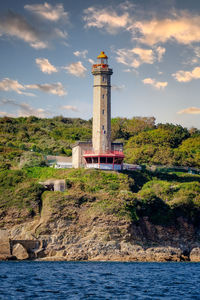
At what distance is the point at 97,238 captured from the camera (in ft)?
Answer: 176

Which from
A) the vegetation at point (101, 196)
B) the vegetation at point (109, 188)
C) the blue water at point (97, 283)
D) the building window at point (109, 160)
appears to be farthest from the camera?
the building window at point (109, 160)

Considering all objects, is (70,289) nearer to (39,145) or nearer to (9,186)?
(9,186)

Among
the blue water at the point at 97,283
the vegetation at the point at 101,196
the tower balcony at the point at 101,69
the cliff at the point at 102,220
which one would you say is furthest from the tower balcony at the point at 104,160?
the blue water at the point at 97,283

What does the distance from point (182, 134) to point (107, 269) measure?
209 feet

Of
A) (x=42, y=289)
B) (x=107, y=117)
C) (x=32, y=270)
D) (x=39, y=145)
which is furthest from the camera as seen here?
(x=39, y=145)

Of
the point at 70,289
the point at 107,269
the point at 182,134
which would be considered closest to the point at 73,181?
the point at 107,269

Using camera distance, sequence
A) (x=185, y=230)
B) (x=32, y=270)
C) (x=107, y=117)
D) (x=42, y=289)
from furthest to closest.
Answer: (x=107, y=117) → (x=185, y=230) → (x=32, y=270) → (x=42, y=289)

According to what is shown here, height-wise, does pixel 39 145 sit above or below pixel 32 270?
above

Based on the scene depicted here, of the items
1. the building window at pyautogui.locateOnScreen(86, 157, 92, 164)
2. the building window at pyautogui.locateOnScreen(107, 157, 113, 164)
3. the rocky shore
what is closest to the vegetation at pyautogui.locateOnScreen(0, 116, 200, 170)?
the building window at pyautogui.locateOnScreen(86, 157, 92, 164)

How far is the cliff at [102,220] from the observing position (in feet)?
174

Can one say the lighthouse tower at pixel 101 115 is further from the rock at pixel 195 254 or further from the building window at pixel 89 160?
the rock at pixel 195 254

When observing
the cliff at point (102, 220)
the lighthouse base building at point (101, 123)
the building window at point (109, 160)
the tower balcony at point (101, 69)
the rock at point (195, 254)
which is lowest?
the rock at point (195, 254)

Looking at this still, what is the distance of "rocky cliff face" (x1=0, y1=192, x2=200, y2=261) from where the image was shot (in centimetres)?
5259

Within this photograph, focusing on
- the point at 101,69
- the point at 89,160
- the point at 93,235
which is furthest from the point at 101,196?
the point at 101,69
